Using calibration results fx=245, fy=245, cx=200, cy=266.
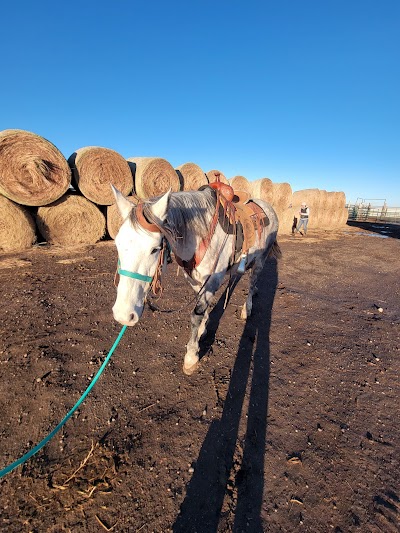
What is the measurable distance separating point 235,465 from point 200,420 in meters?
0.48

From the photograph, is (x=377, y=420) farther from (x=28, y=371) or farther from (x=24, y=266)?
(x=24, y=266)

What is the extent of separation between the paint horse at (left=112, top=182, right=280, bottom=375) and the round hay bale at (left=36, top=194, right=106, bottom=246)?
5392mm

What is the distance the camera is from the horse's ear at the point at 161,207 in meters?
1.79

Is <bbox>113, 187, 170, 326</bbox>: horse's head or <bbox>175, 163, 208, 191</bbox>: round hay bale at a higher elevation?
<bbox>175, 163, 208, 191</bbox>: round hay bale

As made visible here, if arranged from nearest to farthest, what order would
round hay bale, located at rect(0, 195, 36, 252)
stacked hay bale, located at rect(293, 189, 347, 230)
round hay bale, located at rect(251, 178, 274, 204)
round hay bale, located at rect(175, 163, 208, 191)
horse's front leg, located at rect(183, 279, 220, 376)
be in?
horse's front leg, located at rect(183, 279, 220, 376) < round hay bale, located at rect(0, 195, 36, 252) < round hay bale, located at rect(175, 163, 208, 191) < round hay bale, located at rect(251, 178, 274, 204) < stacked hay bale, located at rect(293, 189, 347, 230)

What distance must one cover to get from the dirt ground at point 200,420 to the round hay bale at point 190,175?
6645 millimetres

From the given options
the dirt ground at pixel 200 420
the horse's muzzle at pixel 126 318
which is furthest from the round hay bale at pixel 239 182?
the horse's muzzle at pixel 126 318

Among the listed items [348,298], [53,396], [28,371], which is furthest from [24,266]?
[348,298]

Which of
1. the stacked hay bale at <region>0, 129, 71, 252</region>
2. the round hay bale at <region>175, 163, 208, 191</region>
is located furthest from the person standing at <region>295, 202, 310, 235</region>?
the stacked hay bale at <region>0, 129, 71, 252</region>

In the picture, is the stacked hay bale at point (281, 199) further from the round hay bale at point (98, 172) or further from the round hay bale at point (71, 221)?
the round hay bale at point (71, 221)

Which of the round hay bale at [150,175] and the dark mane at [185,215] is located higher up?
the round hay bale at [150,175]

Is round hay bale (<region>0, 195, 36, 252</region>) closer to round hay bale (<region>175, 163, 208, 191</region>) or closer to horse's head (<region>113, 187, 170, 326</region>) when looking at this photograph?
round hay bale (<region>175, 163, 208, 191</region>)

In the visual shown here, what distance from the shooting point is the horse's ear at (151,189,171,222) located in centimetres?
179

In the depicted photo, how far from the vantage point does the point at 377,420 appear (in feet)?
7.84
